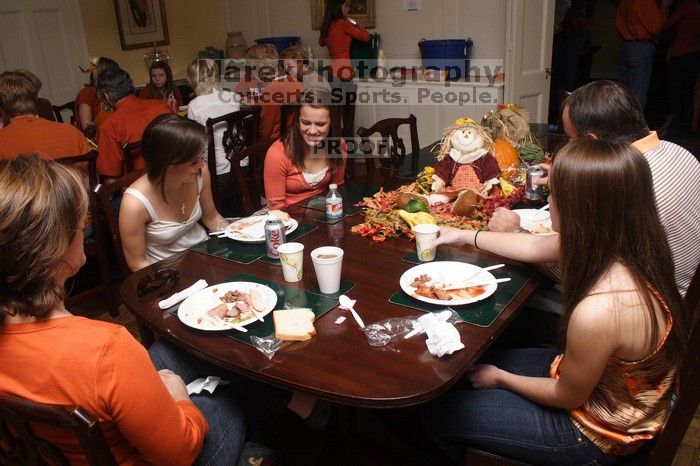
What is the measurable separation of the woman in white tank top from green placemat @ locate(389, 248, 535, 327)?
32.1 inches

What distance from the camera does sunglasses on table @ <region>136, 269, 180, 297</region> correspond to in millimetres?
1424

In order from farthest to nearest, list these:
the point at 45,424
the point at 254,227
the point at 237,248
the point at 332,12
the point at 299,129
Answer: the point at 332,12 < the point at 299,129 < the point at 254,227 < the point at 237,248 < the point at 45,424

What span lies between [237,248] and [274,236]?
0.59 feet

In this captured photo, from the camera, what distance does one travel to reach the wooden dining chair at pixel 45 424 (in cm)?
76

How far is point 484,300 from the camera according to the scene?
130cm

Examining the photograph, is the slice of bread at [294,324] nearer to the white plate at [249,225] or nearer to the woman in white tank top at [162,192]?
the white plate at [249,225]

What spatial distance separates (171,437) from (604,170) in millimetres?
953

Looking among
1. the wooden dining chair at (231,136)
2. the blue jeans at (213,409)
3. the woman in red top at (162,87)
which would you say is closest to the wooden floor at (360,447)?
the blue jeans at (213,409)

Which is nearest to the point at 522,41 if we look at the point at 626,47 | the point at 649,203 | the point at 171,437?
the point at 626,47

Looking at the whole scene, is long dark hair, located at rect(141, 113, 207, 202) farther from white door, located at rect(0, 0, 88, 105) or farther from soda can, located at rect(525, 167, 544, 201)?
white door, located at rect(0, 0, 88, 105)

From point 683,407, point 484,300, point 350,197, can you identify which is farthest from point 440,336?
point 350,197

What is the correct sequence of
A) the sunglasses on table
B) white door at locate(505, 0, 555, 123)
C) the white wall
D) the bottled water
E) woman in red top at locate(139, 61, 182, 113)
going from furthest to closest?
the white wall → woman in red top at locate(139, 61, 182, 113) → white door at locate(505, 0, 555, 123) → the bottled water → the sunglasses on table

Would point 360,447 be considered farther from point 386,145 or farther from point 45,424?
point 386,145

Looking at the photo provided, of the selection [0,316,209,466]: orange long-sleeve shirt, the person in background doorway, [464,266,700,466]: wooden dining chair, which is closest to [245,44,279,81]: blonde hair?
[0,316,209,466]: orange long-sleeve shirt
